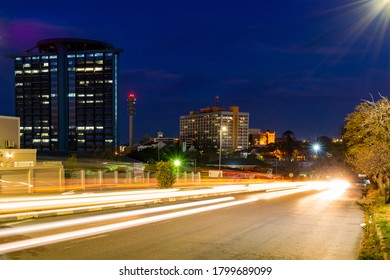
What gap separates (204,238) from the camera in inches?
447

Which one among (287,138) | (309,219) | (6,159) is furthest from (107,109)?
(309,219)

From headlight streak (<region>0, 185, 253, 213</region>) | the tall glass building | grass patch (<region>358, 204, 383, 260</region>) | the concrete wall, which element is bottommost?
headlight streak (<region>0, 185, 253, 213</region>)

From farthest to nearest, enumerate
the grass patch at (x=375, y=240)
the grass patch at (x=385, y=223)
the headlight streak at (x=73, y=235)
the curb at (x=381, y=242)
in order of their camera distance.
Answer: the grass patch at (x=385, y=223)
the headlight streak at (x=73, y=235)
the grass patch at (x=375, y=240)
the curb at (x=381, y=242)

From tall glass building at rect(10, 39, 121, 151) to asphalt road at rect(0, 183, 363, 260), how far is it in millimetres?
132972

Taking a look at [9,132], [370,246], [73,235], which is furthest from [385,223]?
[9,132]

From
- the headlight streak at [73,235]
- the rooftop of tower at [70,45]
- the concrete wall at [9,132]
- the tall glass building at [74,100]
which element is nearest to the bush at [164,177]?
the headlight streak at [73,235]

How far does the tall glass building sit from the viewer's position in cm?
14725

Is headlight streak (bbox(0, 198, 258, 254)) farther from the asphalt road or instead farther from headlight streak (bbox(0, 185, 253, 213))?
headlight streak (bbox(0, 185, 253, 213))

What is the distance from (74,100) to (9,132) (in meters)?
104

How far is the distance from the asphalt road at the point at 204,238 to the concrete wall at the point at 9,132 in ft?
114

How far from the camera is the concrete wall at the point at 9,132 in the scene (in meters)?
46.1

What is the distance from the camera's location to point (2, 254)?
891cm

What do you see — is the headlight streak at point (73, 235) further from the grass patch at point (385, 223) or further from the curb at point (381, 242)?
the grass patch at point (385, 223)

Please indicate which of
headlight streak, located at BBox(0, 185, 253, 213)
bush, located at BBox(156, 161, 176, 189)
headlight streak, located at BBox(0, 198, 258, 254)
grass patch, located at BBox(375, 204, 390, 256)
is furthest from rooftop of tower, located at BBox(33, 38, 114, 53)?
grass patch, located at BBox(375, 204, 390, 256)
